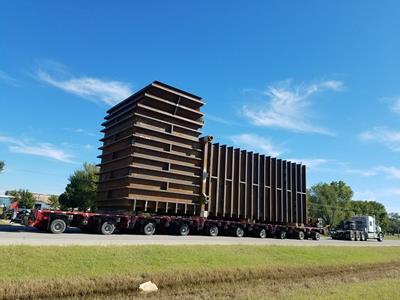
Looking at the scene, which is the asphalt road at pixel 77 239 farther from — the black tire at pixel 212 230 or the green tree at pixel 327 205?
the green tree at pixel 327 205

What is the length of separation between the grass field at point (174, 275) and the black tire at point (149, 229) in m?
5.91

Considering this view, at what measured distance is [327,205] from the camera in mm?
101875

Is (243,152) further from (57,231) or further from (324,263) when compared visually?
(57,231)

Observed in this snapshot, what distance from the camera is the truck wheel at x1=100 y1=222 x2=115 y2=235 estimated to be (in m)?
19.1

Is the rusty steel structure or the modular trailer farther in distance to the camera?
the rusty steel structure

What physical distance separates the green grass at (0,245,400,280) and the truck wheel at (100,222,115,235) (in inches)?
231

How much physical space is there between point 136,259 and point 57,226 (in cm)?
707

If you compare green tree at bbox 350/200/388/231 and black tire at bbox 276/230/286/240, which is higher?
green tree at bbox 350/200/388/231

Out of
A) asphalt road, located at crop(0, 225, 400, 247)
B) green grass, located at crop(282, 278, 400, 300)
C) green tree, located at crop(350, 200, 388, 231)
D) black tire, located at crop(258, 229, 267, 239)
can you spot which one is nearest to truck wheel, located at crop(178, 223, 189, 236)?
asphalt road, located at crop(0, 225, 400, 247)

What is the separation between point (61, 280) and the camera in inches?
383

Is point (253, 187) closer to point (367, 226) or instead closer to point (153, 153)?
point (153, 153)

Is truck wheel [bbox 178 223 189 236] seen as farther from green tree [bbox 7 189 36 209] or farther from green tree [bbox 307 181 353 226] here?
green tree [bbox 307 181 353 226]

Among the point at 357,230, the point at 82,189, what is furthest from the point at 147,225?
the point at 82,189

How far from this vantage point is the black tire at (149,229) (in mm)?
20781
